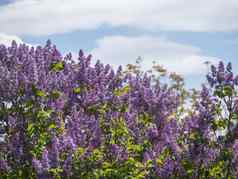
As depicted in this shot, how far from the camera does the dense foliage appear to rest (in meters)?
11.6

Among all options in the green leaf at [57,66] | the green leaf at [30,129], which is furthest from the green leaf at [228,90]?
the green leaf at [57,66]

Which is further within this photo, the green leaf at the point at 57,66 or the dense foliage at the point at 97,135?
the green leaf at the point at 57,66

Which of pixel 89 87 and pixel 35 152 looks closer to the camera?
pixel 35 152

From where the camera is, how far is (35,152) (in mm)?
12688

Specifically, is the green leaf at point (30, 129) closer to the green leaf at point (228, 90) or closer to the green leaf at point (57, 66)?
the green leaf at point (57, 66)

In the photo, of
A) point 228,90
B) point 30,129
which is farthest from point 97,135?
point 228,90

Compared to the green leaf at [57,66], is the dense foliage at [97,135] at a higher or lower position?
lower

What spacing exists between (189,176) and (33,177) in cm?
346

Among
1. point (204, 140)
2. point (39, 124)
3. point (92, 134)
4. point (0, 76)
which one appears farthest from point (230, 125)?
point (0, 76)

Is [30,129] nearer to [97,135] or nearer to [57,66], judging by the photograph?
[97,135]

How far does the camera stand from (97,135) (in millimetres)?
12469

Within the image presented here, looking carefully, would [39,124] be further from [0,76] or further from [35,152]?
[0,76]

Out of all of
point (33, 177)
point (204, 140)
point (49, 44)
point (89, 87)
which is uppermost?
point (49, 44)

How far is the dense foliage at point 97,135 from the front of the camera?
457 inches
